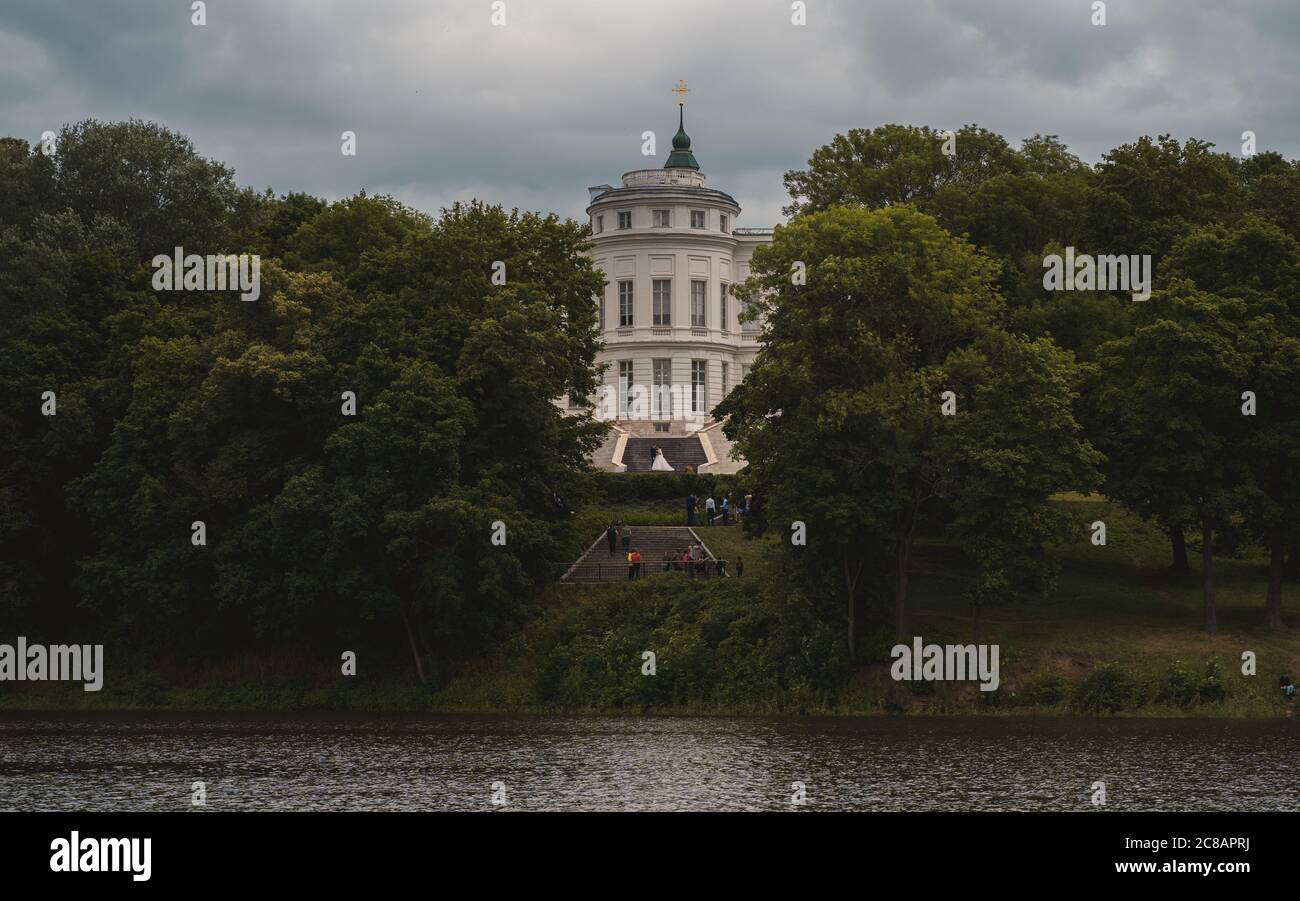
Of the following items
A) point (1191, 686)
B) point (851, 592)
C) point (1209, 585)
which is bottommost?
point (1191, 686)

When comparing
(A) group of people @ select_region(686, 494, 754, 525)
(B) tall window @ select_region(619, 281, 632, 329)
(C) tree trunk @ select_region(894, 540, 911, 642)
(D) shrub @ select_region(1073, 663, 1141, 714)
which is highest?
(B) tall window @ select_region(619, 281, 632, 329)

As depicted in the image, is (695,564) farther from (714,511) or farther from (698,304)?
(698,304)

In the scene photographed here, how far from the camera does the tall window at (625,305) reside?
102312 mm

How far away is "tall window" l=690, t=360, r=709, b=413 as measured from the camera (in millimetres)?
102312

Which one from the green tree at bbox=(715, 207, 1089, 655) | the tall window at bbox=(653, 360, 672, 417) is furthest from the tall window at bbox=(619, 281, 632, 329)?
the green tree at bbox=(715, 207, 1089, 655)

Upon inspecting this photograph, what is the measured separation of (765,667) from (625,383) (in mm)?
48217

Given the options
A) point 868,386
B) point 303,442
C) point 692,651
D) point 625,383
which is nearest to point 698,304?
point 625,383

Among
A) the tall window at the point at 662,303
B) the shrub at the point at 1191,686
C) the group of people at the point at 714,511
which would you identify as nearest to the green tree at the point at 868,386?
the shrub at the point at 1191,686

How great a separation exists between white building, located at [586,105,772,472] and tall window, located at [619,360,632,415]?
6 centimetres

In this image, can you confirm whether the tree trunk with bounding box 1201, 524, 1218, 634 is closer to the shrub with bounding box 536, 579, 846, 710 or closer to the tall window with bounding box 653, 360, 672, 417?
the shrub with bounding box 536, 579, 846, 710

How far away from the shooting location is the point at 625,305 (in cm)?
10250

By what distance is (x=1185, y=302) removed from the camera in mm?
55062

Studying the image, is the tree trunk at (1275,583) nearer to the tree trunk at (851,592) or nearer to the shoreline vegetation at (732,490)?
the shoreline vegetation at (732,490)
